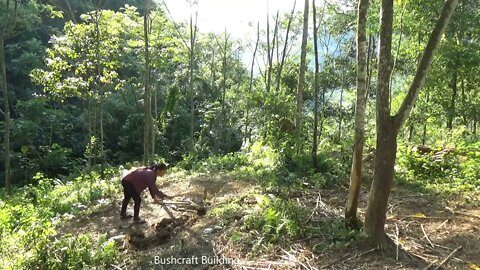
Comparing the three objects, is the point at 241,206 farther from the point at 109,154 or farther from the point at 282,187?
the point at 109,154

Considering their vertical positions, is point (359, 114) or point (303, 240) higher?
point (359, 114)

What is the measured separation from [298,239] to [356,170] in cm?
131

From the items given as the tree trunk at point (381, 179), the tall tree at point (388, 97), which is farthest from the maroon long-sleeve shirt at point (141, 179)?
the tall tree at point (388, 97)

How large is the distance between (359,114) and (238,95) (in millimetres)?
23112

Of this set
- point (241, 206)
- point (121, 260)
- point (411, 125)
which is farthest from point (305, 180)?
point (411, 125)

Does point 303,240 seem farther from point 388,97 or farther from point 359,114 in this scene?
point 388,97

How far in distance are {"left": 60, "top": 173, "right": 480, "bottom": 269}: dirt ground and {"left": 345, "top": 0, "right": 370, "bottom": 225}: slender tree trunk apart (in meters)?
0.64

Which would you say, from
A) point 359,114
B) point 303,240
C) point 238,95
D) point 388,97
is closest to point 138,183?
point 303,240

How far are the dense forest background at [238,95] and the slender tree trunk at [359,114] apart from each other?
17 centimetres

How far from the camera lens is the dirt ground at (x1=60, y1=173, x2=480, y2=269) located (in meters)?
5.27

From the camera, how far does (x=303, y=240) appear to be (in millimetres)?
5820

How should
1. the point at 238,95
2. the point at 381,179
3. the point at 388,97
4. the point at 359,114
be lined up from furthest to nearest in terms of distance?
the point at 238,95, the point at 359,114, the point at 381,179, the point at 388,97

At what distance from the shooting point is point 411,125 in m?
17.9

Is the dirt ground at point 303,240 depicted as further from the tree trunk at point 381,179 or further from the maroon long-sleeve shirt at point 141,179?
the maroon long-sleeve shirt at point 141,179
